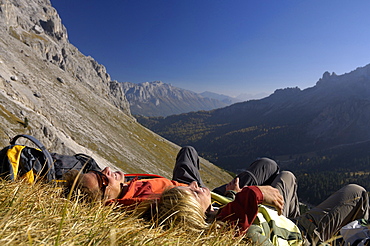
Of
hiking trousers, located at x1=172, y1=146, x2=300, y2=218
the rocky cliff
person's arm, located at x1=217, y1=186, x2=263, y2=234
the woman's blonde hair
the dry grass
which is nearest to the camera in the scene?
the dry grass

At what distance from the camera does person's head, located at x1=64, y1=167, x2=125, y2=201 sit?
12.4ft

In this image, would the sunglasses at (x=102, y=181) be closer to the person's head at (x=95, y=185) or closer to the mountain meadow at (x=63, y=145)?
the person's head at (x=95, y=185)

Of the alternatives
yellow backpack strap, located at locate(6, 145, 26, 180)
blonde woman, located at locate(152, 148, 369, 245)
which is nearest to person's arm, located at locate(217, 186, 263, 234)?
blonde woman, located at locate(152, 148, 369, 245)

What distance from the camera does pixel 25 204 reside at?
2.37 metres

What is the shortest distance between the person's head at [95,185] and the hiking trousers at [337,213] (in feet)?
12.6

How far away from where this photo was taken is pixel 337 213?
4559mm

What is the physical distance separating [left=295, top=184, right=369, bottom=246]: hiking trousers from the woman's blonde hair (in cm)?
266

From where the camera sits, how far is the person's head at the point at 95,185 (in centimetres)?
379

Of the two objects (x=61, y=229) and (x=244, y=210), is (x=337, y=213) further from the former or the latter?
(x=61, y=229)

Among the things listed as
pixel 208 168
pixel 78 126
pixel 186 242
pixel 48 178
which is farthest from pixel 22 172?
pixel 208 168

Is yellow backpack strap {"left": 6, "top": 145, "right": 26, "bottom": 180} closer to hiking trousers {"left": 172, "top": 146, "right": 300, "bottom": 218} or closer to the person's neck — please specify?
the person's neck

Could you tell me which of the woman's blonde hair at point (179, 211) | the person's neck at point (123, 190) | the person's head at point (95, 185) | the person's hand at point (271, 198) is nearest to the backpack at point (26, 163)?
the person's head at point (95, 185)

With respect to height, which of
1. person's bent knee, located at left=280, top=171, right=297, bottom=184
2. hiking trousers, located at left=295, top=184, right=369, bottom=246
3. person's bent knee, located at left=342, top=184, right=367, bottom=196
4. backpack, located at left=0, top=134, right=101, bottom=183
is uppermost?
backpack, located at left=0, top=134, right=101, bottom=183

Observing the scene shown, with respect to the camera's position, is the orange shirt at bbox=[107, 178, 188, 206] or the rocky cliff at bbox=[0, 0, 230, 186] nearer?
the orange shirt at bbox=[107, 178, 188, 206]
